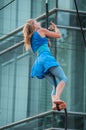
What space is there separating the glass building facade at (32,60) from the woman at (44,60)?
7.87 meters

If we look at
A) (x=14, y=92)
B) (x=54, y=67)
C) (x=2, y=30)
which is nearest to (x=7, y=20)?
(x=2, y=30)

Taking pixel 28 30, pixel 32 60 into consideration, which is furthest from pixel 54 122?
pixel 28 30

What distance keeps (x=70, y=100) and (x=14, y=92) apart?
1616mm

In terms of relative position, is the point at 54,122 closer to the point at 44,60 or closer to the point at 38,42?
the point at 38,42

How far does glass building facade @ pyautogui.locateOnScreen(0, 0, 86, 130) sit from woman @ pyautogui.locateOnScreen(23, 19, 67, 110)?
7.87 meters

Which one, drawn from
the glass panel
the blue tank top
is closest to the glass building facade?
the glass panel

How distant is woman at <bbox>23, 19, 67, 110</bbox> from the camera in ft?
40.4

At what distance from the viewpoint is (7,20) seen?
2202cm

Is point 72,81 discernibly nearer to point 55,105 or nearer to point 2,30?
point 2,30

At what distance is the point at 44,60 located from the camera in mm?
12297

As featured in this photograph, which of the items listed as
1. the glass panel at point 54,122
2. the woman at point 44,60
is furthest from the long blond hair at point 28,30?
the glass panel at point 54,122

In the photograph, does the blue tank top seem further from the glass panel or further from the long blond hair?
the glass panel

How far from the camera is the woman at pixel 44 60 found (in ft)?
40.4

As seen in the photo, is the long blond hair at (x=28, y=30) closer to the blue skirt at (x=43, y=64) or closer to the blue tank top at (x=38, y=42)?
the blue tank top at (x=38, y=42)
